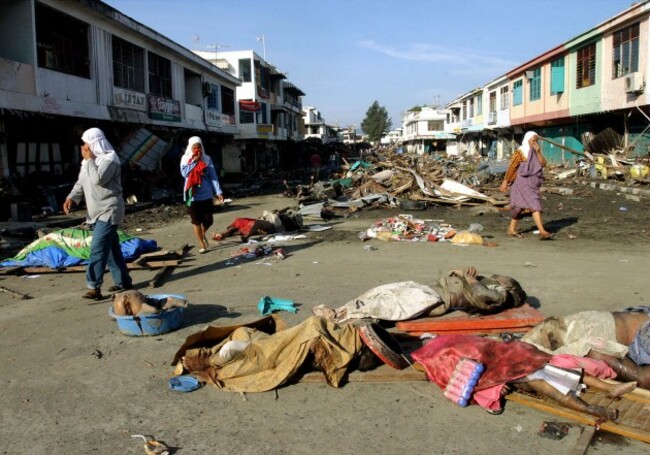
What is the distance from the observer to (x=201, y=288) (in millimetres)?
6500

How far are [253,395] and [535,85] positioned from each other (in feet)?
114

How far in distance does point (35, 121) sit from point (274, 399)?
15193 mm

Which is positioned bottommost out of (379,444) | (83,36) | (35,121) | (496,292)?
(379,444)

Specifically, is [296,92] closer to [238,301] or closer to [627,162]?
[627,162]

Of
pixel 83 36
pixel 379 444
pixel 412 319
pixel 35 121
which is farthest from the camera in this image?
pixel 83 36

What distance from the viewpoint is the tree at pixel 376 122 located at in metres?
131

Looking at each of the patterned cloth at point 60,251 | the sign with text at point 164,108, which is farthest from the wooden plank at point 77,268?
the sign with text at point 164,108

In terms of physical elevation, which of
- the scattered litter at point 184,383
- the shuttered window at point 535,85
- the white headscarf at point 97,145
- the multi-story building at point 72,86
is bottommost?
the scattered litter at point 184,383

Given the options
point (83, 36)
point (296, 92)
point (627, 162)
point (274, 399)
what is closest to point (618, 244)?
point (274, 399)

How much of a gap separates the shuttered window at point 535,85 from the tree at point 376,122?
9702cm

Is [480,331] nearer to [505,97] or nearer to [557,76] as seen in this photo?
[557,76]

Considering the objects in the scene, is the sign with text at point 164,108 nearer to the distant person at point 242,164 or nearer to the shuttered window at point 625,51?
the distant person at point 242,164

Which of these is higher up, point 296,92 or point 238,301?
point 296,92

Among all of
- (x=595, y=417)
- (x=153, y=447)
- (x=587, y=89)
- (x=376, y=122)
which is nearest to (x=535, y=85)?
(x=587, y=89)
